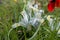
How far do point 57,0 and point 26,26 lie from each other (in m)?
0.79

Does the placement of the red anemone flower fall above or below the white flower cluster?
above

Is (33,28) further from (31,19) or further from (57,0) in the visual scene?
(57,0)

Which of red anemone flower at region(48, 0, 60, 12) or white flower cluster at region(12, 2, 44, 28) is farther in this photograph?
white flower cluster at region(12, 2, 44, 28)

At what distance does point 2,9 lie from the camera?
2.45 meters

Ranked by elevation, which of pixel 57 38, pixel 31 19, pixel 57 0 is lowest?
pixel 57 38

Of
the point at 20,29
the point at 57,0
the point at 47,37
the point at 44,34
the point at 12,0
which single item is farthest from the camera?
the point at 12,0

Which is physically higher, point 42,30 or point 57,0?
point 57,0

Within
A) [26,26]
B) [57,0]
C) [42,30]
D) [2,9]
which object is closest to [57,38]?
[42,30]

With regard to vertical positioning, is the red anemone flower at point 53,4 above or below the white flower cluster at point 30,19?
above

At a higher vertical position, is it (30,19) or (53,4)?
(53,4)

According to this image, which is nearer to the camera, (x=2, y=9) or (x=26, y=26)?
(x=26, y=26)

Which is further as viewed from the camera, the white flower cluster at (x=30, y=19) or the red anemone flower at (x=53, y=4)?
the white flower cluster at (x=30, y=19)

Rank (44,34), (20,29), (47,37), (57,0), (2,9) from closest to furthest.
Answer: (57,0), (47,37), (44,34), (20,29), (2,9)

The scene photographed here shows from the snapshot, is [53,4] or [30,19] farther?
[30,19]
